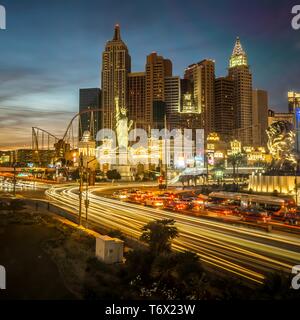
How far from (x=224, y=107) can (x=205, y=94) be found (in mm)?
13816

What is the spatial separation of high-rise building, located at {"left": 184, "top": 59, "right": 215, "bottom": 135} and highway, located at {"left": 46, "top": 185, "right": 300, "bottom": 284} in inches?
6458

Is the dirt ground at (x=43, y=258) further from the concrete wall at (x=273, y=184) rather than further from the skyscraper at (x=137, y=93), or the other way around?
the skyscraper at (x=137, y=93)

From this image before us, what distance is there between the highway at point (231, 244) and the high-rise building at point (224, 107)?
163740mm

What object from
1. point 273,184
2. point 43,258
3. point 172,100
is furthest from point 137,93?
point 43,258

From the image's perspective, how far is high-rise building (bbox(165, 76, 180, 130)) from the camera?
18950 centimetres

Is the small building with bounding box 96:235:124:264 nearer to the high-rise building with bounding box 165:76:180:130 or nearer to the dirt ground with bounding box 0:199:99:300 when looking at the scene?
the dirt ground with bounding box 0:199:99:300

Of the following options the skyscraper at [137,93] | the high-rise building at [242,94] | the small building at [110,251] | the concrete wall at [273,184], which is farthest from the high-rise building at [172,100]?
the small building at [110,251]

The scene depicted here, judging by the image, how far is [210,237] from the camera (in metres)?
22.1

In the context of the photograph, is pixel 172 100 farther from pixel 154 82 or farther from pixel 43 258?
pixel 43 258

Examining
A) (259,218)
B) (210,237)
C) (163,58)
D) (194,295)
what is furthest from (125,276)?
(163,58)

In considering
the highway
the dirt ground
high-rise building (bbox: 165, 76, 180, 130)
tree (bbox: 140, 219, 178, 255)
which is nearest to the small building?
the dirt ground

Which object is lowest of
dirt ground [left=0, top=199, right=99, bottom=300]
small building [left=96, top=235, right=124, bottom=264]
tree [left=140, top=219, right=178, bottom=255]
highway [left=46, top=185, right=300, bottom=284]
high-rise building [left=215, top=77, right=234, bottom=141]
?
dirt ground [left=0, top=199, right=99, bottom=300]

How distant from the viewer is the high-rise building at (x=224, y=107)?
18838 centimetres
